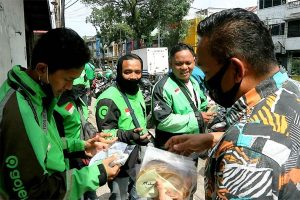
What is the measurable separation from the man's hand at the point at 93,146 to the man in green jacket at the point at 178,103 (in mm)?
850

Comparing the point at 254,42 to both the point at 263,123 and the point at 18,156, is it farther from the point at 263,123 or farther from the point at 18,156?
the point at 18,156

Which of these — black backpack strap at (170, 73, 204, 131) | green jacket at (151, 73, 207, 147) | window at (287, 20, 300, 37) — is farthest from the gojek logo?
window at (287, 20, 300, 37)

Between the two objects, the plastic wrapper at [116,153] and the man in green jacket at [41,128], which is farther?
the plastic wrapper at [116,153]

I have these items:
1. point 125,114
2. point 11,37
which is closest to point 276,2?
point 11,37

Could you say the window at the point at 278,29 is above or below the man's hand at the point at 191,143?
above

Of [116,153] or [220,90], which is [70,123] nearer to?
[116,153]

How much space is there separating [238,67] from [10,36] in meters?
3.36

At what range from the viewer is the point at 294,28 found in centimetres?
3064

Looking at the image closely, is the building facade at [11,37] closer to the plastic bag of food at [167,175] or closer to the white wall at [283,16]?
the plastic bag of food at [167,175]

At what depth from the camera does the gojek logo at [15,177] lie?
1.42 m

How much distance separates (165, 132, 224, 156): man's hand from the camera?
74.6 inches

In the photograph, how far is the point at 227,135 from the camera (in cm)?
117

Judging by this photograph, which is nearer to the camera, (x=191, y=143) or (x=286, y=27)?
(x=191, y=143)

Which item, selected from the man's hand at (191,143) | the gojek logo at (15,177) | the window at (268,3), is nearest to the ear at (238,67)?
the man's hand at (191,143)
